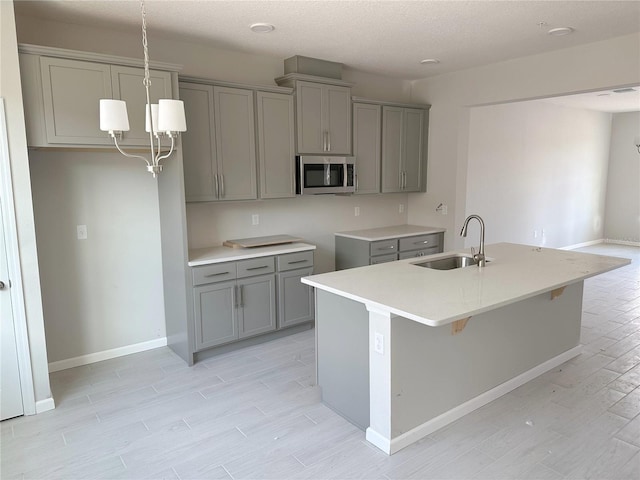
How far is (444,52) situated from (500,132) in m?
2.49

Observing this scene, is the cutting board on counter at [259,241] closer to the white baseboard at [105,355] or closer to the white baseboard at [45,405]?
the white baseboard at [105,355]

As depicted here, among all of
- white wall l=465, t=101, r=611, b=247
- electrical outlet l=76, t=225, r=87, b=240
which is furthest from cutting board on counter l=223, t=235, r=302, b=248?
white wall l=465, t=101, r=611, b=247

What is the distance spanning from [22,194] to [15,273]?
0.49m

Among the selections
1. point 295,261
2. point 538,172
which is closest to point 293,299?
point 295,261

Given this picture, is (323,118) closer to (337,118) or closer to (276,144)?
(337,118)

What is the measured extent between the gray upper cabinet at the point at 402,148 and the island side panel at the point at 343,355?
262 centimetres

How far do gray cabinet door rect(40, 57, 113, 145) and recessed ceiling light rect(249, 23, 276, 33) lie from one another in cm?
110

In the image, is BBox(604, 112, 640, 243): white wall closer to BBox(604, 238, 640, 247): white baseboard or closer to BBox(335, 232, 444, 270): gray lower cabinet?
BBox(604, 238, 640, 247): white baseboard

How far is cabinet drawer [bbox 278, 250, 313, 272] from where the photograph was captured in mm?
4073

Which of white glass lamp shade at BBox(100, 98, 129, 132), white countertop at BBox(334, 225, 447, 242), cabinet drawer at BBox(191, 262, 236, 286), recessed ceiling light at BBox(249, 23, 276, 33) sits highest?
recessed ceiling light at BBox(249, 23, 276, 33)

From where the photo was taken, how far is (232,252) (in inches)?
154

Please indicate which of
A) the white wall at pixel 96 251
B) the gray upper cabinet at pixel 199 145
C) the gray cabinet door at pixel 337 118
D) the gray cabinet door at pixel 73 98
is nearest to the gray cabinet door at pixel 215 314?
the white wall at pixel 96 251

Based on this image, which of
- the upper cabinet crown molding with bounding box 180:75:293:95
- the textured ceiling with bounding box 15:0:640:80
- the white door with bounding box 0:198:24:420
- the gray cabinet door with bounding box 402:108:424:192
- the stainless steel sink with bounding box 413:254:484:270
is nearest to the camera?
the white door with bounding box 0:198:24:420

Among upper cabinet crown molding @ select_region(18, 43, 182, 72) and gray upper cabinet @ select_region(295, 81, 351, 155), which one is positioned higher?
upper cabinet crown molding @ select_region(18, 43, 182, 72)
